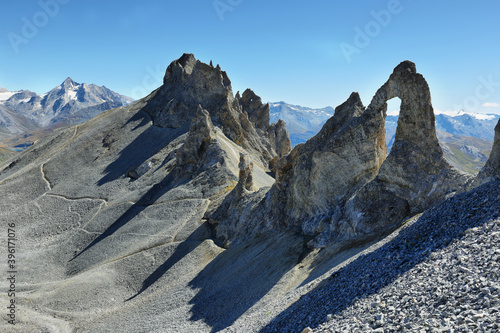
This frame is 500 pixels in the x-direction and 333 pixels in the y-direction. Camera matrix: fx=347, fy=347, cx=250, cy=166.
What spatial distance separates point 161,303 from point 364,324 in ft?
97.5

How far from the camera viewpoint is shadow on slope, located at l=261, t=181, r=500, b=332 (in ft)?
61.5

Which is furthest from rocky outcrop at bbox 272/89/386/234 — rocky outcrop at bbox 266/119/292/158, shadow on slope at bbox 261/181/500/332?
rocky outcrop at bbox 266/119/292/158

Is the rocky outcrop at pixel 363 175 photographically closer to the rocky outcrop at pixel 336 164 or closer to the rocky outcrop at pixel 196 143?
the rocky outcrop at pixel 336 164

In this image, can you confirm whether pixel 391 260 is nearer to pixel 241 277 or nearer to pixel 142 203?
pixel 241 277

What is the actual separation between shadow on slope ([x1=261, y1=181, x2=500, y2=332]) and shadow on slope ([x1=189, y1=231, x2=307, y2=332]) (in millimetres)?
8872

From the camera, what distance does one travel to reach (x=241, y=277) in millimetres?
36969

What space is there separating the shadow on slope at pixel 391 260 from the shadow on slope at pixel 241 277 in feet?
29.1

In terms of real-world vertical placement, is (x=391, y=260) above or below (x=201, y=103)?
below

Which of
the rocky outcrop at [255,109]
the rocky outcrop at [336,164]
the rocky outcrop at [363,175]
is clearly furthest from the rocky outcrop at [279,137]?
the rocky outcrop at [336,164]

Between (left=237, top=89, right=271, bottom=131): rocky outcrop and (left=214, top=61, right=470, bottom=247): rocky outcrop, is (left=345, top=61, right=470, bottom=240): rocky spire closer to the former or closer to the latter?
(left=214, top=61, right=470, bottom=247): rocky outcrop

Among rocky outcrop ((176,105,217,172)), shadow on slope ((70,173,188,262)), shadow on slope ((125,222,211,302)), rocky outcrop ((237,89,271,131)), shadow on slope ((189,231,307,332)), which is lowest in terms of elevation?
shadow on slope ((189,231,307,332))

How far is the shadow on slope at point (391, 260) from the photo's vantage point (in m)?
18.8

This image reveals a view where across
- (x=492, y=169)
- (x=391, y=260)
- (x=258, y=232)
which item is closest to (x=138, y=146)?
(x=258, y=232)

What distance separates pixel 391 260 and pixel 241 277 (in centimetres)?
2011
